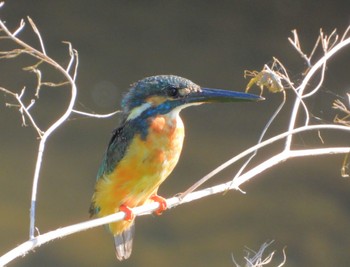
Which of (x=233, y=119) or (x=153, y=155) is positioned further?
(x=233, y=119)

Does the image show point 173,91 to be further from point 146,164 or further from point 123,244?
point 123,244

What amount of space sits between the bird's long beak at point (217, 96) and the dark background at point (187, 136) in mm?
2155

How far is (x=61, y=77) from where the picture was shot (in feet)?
15.9

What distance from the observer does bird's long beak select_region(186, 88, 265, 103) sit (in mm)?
2400

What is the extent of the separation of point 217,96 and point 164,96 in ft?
0.72

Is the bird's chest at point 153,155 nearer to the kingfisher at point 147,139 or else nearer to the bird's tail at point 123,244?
the kingfisher at point 147,139

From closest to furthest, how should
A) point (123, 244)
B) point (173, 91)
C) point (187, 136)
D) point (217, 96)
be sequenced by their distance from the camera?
point (217, 96), point (173, 91), point (123, 244), point (187, 136)

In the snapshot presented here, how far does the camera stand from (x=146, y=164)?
8.89ft

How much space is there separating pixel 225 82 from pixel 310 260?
3.23 feet

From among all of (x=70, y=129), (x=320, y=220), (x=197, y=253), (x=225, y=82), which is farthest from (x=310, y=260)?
(x=70, y=129)

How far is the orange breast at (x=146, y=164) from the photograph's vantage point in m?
2.69

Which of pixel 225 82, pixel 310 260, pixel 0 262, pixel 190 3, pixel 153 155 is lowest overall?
pixel 0 262

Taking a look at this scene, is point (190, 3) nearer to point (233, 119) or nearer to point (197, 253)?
point (233, 119)

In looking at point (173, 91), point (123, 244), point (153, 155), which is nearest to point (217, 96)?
point (173, 91)
